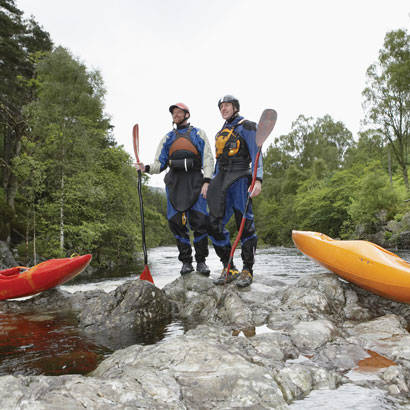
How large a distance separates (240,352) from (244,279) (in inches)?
77.2

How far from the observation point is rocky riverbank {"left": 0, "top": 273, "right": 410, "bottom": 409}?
5.52 feet

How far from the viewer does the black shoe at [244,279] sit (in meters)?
4.15

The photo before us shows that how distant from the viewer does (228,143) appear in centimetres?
423

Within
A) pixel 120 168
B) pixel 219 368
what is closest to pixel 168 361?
pixel 219 368

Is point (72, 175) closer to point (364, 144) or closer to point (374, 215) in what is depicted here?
point (374, 215)

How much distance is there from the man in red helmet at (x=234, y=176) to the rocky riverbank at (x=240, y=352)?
44 cm

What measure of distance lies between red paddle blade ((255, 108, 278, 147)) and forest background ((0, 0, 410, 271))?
9.57 metres

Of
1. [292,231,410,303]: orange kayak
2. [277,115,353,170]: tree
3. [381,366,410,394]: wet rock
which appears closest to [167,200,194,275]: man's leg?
[292,231,410,303]: orange kayak

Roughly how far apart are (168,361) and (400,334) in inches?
75.0

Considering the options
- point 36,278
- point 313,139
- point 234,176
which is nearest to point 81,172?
point 36,278

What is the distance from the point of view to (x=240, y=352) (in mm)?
2260

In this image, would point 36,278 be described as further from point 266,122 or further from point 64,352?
point 266,122

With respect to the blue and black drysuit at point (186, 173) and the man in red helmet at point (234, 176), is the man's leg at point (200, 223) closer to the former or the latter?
the blue and black drysuit at point (186, 173)

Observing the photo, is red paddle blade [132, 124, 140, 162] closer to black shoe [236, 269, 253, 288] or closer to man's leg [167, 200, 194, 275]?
man's leg [167, 200, 194, 275]
